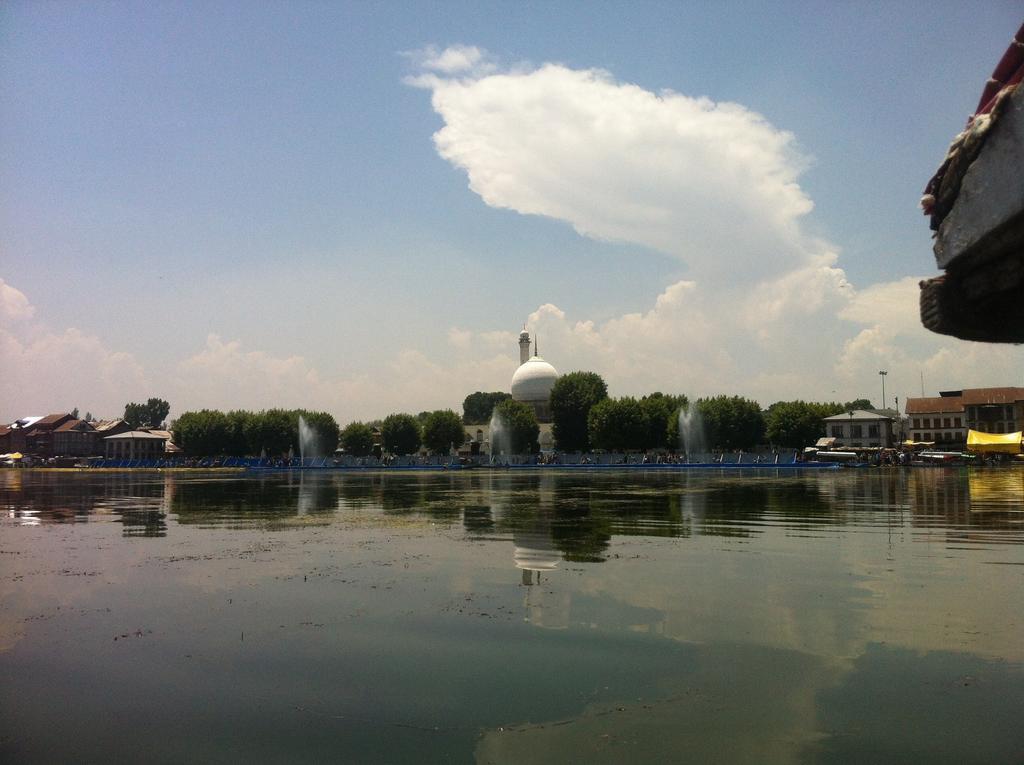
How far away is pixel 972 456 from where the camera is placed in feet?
226

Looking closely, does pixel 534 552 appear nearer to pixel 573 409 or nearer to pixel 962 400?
pixel 573 409

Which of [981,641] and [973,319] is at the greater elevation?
[973,319]

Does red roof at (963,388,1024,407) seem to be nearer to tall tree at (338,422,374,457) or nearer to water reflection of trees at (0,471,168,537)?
Result: tall tree at (338,422,374,457)

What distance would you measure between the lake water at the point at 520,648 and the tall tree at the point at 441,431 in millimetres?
80894

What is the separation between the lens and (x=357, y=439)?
336 ft

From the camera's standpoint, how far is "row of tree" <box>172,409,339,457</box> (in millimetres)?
95562

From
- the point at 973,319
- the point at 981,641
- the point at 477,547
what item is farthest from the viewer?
the point at 477,547

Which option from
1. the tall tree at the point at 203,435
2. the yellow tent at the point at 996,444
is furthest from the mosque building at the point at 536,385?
the yellow tent at the point at 996,444

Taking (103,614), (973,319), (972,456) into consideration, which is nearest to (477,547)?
(103,614)

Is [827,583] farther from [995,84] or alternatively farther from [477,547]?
[995,84]

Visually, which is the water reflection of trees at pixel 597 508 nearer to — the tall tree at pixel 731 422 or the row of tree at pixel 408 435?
the tall tree at pixel 731 422

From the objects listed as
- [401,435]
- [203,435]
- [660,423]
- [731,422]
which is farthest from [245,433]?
[731,422]

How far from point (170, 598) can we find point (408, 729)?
627cm

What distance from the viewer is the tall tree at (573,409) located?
92812mm
